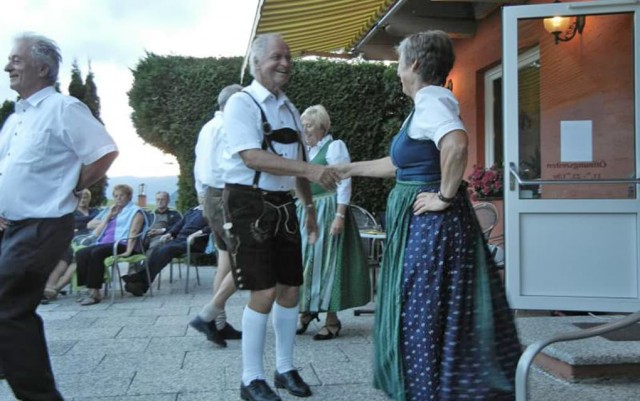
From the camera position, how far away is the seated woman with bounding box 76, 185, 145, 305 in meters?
7.04

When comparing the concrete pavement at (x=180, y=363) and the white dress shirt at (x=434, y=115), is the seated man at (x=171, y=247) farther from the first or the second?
the white dress shirt at (x=434, y=115)

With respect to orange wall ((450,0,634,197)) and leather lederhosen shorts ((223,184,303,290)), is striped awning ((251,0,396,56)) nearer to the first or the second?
orange wall ((450,0,634,197))

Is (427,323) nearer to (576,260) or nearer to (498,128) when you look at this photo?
(576,260)

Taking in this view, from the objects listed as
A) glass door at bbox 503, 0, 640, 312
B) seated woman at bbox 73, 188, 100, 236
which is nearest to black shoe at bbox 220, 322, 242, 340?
glass door at bbox 503, 0, 640, 312

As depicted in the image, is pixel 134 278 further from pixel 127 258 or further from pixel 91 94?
pixel 91 94

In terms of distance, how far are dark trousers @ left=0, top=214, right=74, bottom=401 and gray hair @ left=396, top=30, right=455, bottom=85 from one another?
5.25 feet

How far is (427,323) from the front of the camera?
8.24 ft

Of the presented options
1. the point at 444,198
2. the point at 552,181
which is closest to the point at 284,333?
the point at 444,198

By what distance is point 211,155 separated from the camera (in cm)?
484

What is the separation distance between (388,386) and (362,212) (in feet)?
15.3

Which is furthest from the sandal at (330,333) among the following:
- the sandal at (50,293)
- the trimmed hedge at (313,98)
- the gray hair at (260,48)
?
the trimmed hedge at (313,98)

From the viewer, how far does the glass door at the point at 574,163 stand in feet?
15.9

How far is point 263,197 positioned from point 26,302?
1.12 metres

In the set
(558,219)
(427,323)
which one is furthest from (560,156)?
(427,323)
